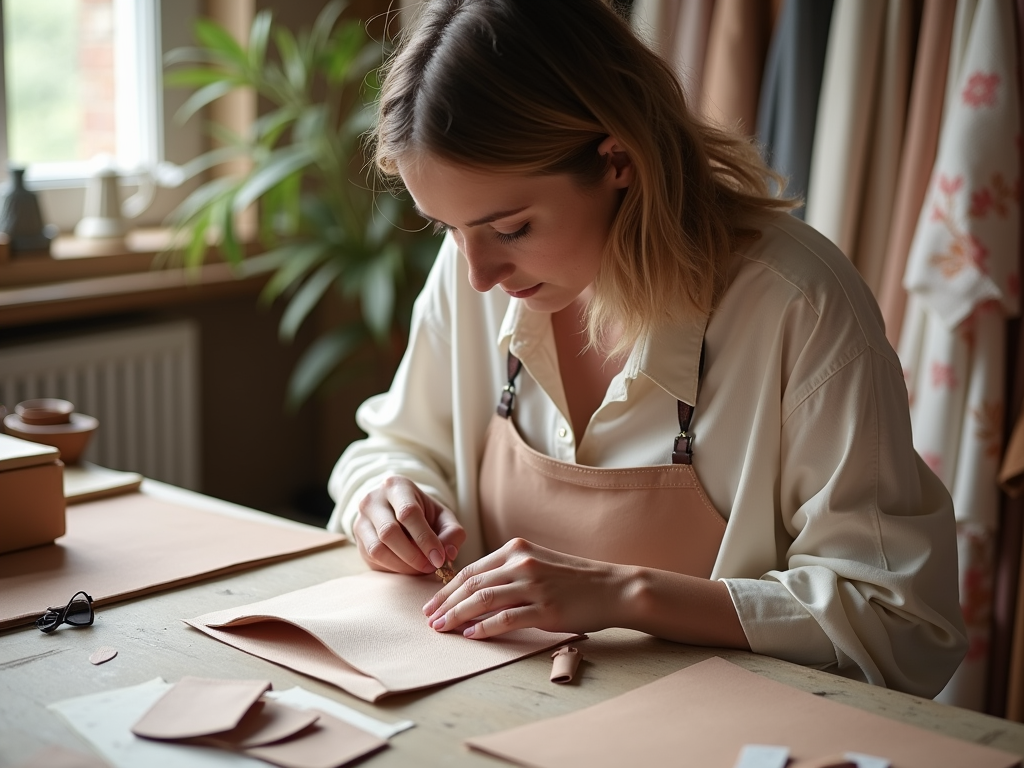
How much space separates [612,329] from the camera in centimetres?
150

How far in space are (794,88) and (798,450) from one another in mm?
968

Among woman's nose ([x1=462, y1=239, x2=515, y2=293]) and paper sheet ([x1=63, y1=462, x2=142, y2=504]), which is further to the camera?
paper sheet ([x1=63, y1=462, x2=142, y2=504])

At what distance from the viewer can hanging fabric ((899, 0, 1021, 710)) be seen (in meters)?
1.82

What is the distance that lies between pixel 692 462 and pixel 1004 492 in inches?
34.2

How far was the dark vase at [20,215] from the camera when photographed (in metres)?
2.47

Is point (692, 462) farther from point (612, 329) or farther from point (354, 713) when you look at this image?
point (354, 713)

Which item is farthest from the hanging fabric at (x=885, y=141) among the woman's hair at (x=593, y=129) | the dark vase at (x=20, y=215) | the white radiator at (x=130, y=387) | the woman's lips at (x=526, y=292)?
the dark vase at (x=20, y=215)

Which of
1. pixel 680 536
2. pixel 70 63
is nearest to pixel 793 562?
pixel 680 536

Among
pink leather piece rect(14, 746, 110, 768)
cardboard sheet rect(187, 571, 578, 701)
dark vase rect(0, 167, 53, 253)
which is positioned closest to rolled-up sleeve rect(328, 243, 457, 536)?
cardboard sheet rect(187, 571, 578, 701)

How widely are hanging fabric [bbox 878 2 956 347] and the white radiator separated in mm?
1657

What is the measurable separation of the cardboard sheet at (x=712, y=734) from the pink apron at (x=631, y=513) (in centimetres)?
29

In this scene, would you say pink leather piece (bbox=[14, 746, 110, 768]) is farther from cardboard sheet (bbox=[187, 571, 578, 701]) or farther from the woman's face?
the woman's face

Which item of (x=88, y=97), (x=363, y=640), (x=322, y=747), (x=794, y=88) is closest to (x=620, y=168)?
(x=363, y=640)

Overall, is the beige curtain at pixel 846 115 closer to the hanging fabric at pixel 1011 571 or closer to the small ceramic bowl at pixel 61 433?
the hanging fabric at pixel 1011 571
